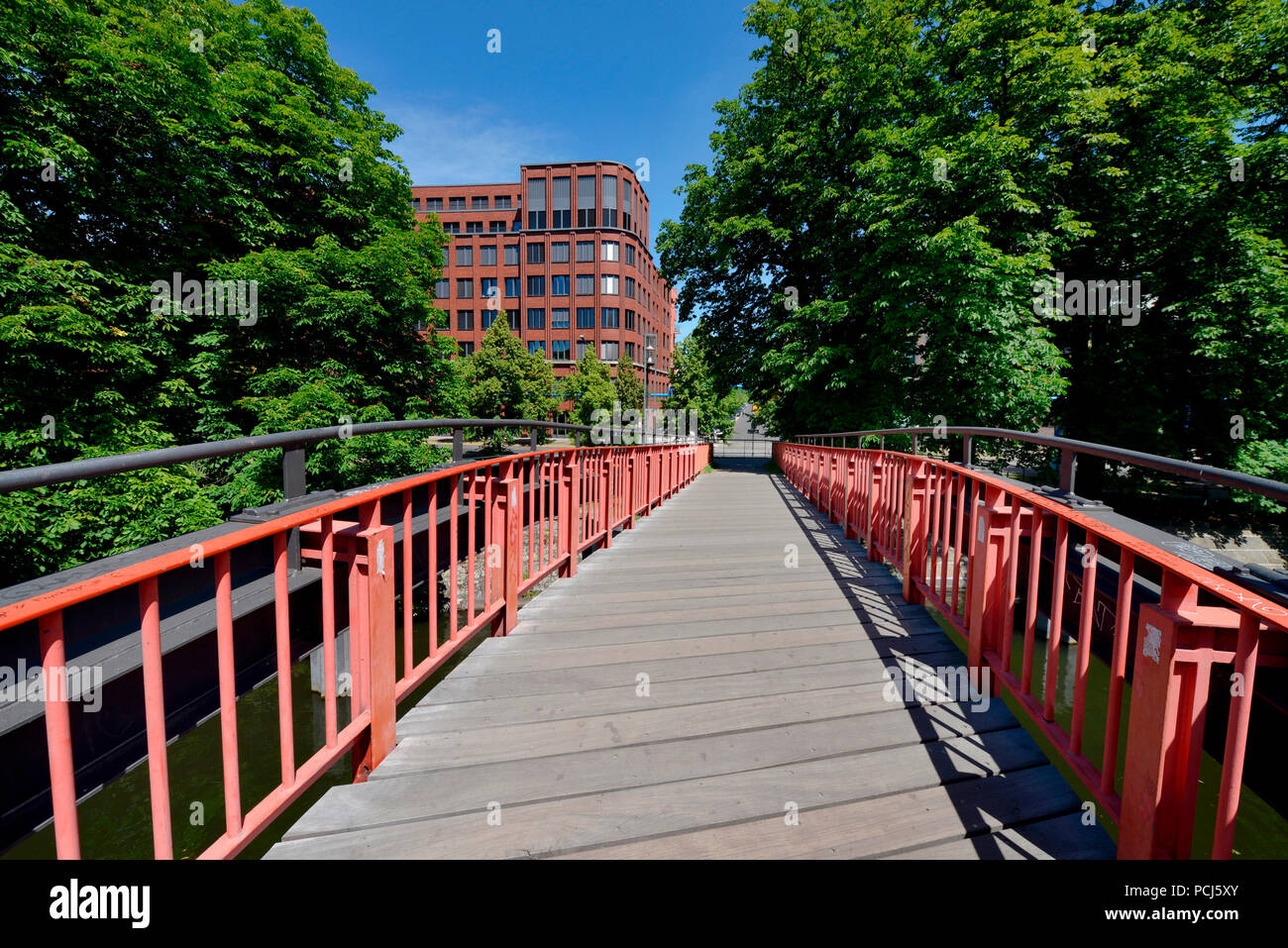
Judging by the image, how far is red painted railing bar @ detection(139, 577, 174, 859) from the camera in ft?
4.28

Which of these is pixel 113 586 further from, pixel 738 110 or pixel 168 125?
pixel 738 110

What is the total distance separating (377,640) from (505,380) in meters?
30.0

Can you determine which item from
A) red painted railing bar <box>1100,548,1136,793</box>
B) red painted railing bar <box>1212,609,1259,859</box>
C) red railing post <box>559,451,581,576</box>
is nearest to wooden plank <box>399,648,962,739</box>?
red painted railing bar <box>1100,548,1136,793</box>

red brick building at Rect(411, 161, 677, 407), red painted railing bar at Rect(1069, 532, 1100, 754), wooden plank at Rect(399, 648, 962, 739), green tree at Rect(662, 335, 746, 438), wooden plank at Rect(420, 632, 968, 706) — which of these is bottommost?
wooden plank at Rect(399, 648, 962, 739)

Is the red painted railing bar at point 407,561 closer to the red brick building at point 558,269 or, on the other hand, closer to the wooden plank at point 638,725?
the wooden plank at point 638,725

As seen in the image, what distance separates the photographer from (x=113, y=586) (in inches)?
48.1

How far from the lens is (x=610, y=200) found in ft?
184

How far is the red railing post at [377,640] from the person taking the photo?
7.00 ft

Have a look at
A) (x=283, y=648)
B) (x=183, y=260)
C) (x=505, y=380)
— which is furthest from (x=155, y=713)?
(x=505, y=380)

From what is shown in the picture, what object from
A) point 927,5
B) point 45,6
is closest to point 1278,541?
point 927,5

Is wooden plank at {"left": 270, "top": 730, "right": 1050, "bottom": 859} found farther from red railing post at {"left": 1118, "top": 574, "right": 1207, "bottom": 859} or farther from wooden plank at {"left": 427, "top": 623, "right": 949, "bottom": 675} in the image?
wooden plank at {"left": 427, "top": 623, "right": 949, "bottom": 675}

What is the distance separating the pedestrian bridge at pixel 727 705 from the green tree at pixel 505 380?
1017 inches

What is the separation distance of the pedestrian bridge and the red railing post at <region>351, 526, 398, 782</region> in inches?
0.4

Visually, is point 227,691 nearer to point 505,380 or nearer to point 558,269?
point 505,380
